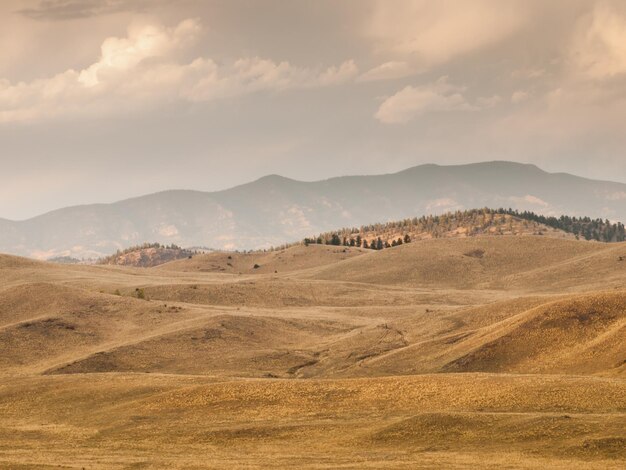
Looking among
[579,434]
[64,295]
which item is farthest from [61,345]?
[579,434]

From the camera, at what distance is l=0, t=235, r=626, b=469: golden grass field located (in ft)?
176

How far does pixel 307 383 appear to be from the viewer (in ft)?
247

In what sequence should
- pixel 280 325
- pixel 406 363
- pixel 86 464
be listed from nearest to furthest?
pixel 86 464
pixel 406 363
pixel 280 325

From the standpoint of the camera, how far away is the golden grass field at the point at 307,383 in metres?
53.7

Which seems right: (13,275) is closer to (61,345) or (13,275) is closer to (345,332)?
(61,345)

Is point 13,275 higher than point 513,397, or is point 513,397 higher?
point 13,275

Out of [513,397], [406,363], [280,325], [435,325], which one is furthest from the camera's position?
[280,325]

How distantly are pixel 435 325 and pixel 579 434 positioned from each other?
69.4m

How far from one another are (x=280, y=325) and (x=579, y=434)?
270ft

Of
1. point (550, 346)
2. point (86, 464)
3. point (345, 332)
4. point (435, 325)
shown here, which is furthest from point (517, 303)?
point (86, 464)

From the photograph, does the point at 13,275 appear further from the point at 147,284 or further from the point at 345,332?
the point at 345,332

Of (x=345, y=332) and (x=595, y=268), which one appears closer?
(x=345, y=332)

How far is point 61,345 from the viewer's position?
12331cm

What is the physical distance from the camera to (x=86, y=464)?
50.6 metres
